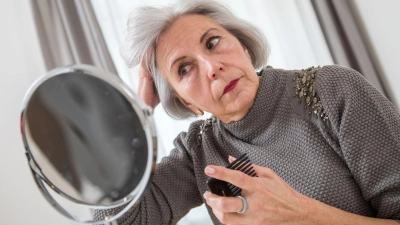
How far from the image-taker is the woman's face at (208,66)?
95cm

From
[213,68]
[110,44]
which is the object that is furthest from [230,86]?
[110,44]

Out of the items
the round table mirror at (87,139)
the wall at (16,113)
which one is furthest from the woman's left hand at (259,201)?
the wall at (16,113)

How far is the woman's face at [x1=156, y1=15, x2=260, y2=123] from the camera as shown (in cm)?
95

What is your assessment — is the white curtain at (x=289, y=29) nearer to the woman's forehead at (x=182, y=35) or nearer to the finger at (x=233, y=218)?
the woman's forehead at (x=182, y=35)

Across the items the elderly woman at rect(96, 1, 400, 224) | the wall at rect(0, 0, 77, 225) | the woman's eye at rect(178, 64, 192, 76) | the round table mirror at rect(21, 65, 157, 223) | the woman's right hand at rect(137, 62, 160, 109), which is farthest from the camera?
the wall at rect(0, 0, 77, 225)

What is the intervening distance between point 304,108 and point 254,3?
91 centimetres

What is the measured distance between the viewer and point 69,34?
1.49 m

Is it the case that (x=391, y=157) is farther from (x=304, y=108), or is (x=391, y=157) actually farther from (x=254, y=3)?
(x=254, y=3)

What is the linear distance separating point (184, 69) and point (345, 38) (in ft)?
3.06

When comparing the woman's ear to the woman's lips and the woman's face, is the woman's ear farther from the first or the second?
the woman's lips

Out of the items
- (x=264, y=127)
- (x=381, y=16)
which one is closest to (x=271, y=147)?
(x=264, y=127)

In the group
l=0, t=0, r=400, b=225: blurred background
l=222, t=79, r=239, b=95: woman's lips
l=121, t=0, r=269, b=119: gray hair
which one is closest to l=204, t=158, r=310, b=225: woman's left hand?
l=222, t=79, r=239, b=95: woman's lips

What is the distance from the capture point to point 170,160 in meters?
1.14

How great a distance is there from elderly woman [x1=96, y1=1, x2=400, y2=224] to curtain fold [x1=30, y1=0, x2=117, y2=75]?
0.44m
